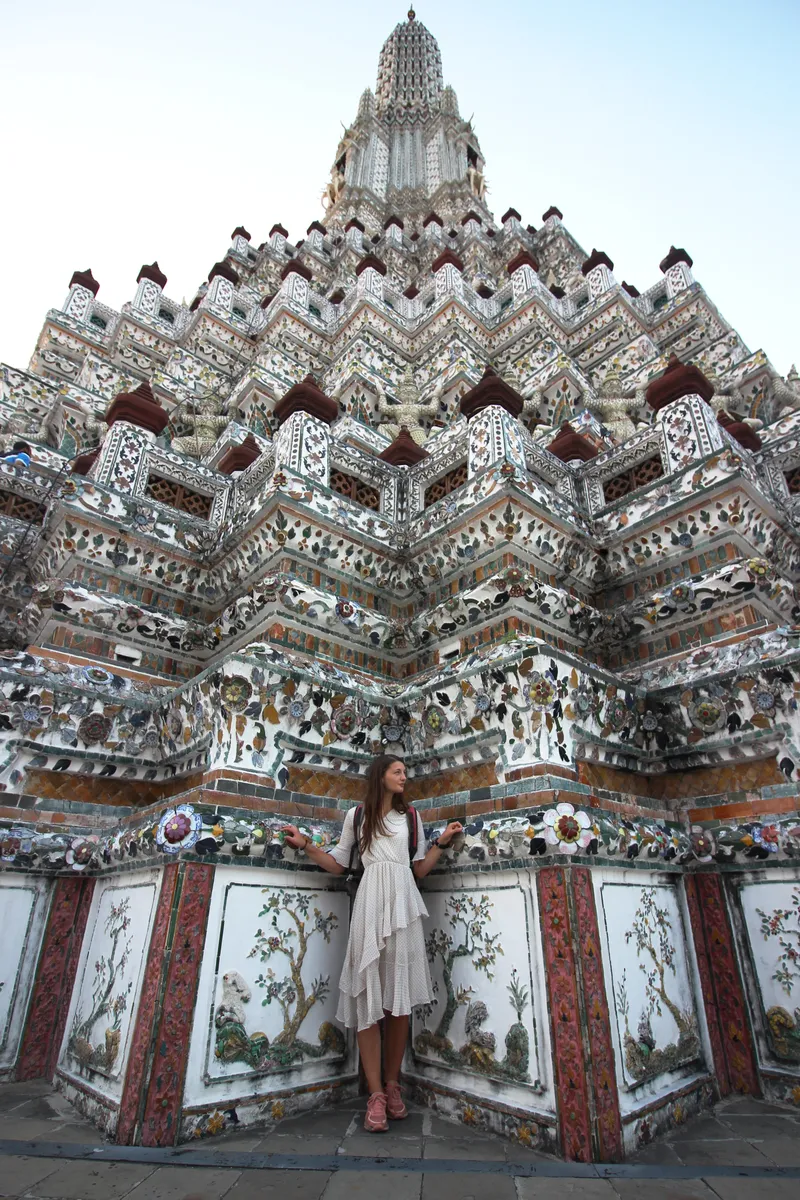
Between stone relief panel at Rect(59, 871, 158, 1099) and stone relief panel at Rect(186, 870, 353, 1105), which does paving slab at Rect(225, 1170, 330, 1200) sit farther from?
stone relief panel at Rect(59, 871, 158, 1099)

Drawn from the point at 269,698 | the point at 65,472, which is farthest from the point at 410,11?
the point at 269,698

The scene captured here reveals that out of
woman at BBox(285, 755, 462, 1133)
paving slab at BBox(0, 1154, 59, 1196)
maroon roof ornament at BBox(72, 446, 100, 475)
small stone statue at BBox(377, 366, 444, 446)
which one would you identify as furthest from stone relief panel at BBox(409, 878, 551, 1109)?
small stone statue at BBox(377, 366, 444, 446)

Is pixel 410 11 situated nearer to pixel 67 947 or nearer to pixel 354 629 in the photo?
pixel 354 629

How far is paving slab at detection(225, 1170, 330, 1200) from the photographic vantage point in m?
2.40

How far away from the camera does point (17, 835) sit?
420 centimetres

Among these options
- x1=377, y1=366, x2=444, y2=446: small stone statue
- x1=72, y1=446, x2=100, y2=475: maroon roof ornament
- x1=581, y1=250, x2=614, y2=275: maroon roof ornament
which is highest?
x1=581, y1=250, x2=614, y2=275: maroon roof ornament

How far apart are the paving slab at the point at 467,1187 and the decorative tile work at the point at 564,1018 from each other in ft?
1.43

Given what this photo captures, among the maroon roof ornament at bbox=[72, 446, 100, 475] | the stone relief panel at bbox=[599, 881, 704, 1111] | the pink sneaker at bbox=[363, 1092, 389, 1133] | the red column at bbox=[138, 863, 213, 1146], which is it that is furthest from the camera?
the maroon roof ornament at bbox=[72, 446, 100, 475]

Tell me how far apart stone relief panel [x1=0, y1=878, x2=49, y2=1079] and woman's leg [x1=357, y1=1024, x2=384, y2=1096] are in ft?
7.27

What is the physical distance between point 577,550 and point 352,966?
154 inches

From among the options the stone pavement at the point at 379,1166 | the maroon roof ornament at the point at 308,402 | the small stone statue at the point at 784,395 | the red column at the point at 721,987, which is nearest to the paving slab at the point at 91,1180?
the stone pavement at the point at 379,1166

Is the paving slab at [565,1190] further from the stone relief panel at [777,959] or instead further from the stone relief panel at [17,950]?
the stone relief panel at [17,950]

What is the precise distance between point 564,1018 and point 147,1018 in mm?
2007

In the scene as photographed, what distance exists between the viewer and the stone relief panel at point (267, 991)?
127 inches
